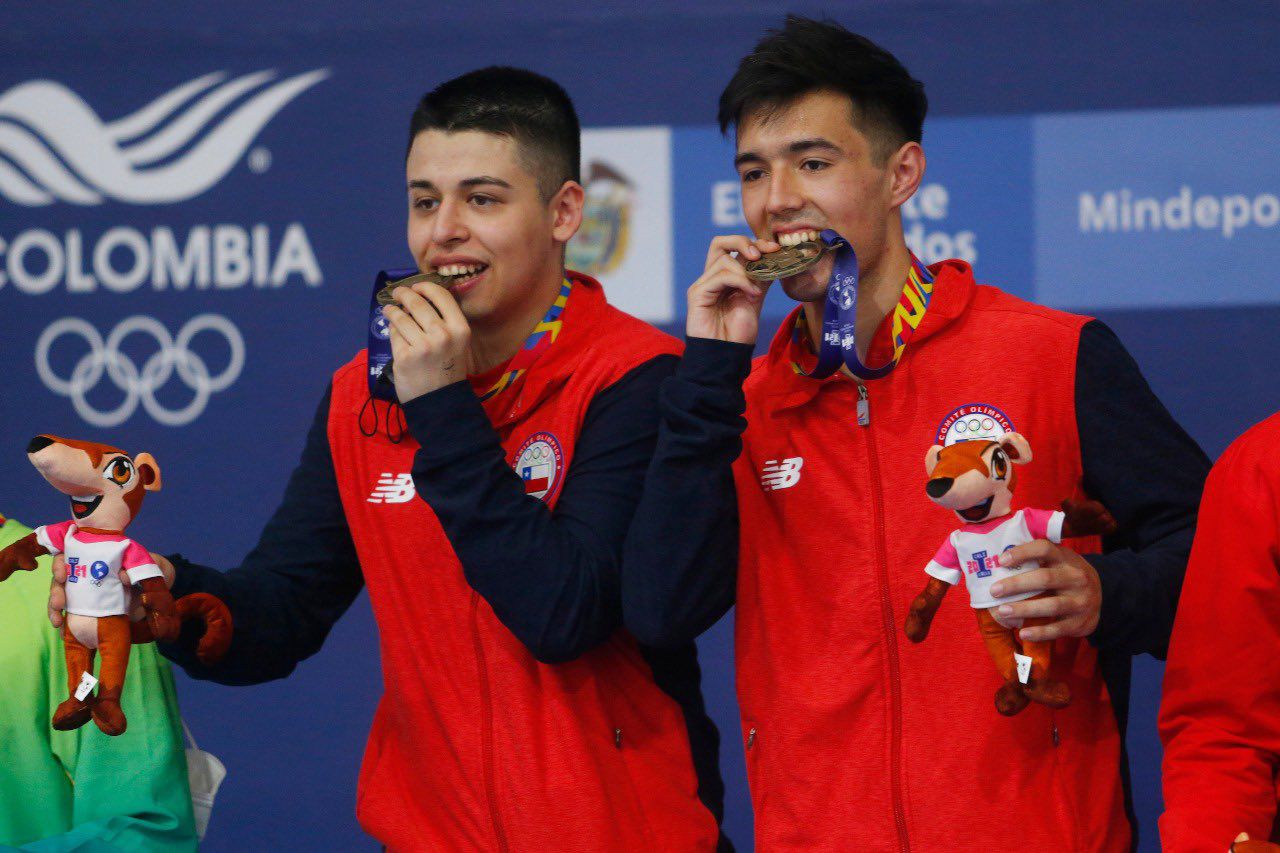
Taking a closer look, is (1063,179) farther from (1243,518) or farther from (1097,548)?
(1243,518)

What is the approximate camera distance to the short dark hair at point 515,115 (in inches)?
73.6

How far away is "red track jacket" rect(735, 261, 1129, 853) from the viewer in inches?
63.1

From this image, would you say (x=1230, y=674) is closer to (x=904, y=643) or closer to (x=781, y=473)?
(x=904, y=643)

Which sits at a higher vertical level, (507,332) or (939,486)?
(507,332)

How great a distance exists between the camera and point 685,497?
1.62 metres

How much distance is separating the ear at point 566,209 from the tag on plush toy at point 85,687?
0.73 metres

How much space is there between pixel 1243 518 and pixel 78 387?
2582mm

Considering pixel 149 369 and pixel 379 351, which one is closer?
pixel 379 351

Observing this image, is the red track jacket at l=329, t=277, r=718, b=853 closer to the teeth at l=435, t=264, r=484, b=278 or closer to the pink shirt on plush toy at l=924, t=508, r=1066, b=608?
the teeth at l=435, t=264, r=484, b=278

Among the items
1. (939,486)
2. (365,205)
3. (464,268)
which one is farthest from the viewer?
(365,205)

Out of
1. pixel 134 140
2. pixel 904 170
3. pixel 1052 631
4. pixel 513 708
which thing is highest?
pixel 134 140

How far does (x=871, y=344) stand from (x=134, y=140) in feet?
6.98

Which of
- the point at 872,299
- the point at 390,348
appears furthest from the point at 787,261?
the point at 390,348

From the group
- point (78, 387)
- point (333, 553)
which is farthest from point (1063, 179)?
point (78, 387)
